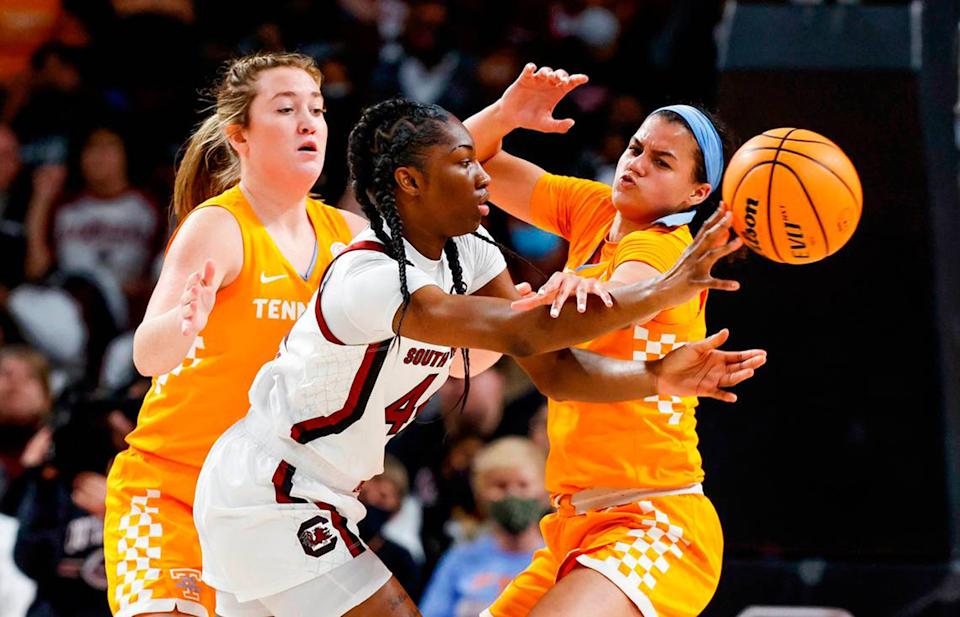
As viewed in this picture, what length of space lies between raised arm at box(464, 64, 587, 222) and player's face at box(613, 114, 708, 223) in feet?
1.29

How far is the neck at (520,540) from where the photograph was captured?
6.67 meters

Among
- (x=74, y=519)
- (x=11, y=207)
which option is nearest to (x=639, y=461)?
(x=74, y=519)

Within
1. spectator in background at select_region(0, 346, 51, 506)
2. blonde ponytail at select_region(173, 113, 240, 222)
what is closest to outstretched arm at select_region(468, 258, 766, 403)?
blonde ponytail at select_region(173, 113, 240, 222)

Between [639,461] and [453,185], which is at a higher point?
[453,185]

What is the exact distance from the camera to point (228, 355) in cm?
416

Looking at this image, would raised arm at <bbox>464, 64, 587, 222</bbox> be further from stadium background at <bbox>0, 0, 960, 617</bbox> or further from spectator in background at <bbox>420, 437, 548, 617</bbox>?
spectator in background at <bbox>420, 437, 548, 617</bbox>

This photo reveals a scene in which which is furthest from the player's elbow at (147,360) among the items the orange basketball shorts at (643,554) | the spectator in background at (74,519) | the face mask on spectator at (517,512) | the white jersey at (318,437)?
the face mask on spectator at (517,512)

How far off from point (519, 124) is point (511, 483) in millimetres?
2798

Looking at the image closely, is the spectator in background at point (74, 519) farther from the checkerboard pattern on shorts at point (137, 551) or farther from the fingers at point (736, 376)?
the fingers at point (736, 376)

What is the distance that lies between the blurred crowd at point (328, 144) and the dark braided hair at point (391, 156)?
3.33 meters

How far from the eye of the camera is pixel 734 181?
3.68m

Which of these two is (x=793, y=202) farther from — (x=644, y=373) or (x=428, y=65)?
(x=428, y=65)

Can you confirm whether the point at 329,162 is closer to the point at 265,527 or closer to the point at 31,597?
the point at 31,597

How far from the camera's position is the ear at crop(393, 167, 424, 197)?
3.55 m
